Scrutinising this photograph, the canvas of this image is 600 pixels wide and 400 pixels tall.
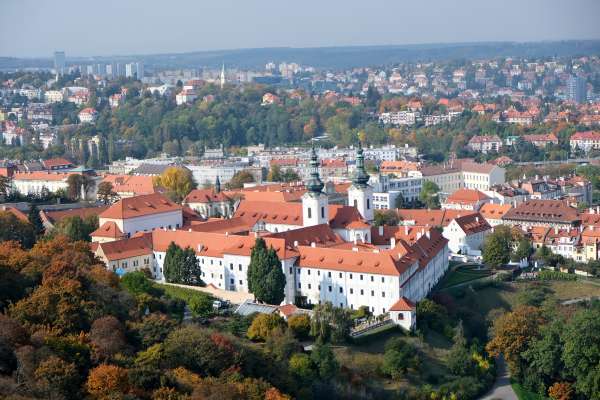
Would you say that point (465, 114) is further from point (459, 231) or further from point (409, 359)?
point (409, 359)

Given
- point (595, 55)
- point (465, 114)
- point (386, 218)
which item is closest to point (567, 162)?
point (465, 114)

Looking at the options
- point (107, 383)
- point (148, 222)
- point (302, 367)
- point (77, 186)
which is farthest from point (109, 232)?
point (107, 383)

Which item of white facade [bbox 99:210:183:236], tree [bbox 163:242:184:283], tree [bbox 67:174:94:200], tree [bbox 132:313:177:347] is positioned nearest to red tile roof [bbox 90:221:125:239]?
white facade [bbox 99:210:183:236]

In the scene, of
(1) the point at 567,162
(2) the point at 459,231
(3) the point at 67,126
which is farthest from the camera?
(3) the point at 67,126

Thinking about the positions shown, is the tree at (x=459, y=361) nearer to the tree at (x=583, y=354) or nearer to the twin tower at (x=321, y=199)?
the tree at (x=583, y=354)

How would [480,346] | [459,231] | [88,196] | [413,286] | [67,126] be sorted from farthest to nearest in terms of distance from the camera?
[67,126]
[88,196]
[459,231]
[413,286]
[480,346]

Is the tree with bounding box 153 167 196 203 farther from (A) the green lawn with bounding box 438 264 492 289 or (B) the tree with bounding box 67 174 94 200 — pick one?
(A) the green lawn with bounding box 438 264 492 289
